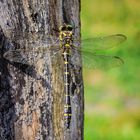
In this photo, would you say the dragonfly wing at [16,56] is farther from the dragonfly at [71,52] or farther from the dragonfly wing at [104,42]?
the dragonfly wing at [104,42]

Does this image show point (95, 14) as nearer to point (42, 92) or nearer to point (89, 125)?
point (89, 125)

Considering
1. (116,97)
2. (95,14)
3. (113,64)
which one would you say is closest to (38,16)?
(113,64)

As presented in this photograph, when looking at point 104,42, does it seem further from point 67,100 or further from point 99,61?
point 67,100

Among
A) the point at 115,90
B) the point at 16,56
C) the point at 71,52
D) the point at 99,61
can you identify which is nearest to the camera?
the point at 16,56

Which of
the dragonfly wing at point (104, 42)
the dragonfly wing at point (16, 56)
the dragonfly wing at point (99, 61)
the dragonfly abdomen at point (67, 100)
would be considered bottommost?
the dragonfly abdomen at point (67, 100)

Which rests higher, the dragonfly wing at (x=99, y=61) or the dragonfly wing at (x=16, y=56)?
the dragonfly wing at (x=99, y=61)

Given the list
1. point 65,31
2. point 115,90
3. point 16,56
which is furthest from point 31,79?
point 115,90

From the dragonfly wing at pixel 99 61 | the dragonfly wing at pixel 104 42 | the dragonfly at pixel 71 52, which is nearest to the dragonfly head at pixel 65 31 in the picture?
the dragonfly at pixel 71 52
